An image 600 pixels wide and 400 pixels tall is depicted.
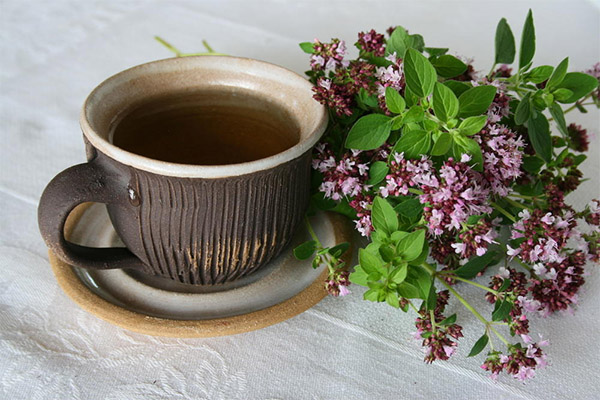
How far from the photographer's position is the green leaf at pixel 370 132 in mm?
640

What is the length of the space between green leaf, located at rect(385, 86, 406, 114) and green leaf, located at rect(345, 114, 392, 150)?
0.02 m

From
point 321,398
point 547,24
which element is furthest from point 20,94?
point 547,24

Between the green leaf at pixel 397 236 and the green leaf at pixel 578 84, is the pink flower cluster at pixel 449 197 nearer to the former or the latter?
the green leaf at pixel 397 236

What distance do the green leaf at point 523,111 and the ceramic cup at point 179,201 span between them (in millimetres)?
189

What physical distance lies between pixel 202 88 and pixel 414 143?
0.95 feet

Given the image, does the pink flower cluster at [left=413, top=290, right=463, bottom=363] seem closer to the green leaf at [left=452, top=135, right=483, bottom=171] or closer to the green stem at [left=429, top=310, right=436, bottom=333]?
the green stem at [left=429, top=310, right=436, bottom=333]

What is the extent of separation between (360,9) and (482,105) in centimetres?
86

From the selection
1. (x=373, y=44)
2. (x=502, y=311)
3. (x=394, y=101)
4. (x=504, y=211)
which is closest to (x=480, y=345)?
(x=502, y=311)

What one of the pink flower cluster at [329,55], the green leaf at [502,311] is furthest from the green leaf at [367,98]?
the green leaf at [502,311]

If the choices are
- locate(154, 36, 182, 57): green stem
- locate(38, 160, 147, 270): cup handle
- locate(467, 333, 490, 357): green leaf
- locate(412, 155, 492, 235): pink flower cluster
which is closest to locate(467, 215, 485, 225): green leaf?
locate(412, 155, 492, 235): pink flower cluster

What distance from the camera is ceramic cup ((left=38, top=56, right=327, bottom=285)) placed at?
0.58 meters

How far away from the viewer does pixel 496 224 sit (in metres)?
0.71

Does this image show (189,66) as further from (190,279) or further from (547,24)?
(547,24)

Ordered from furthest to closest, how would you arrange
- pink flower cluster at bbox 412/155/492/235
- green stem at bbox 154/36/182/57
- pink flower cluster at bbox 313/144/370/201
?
green stem at bbox 154/36/182/57, pink flower cluster at bbox 313/144/370/201, pink flower cluster at bbox 412/155/492/235
